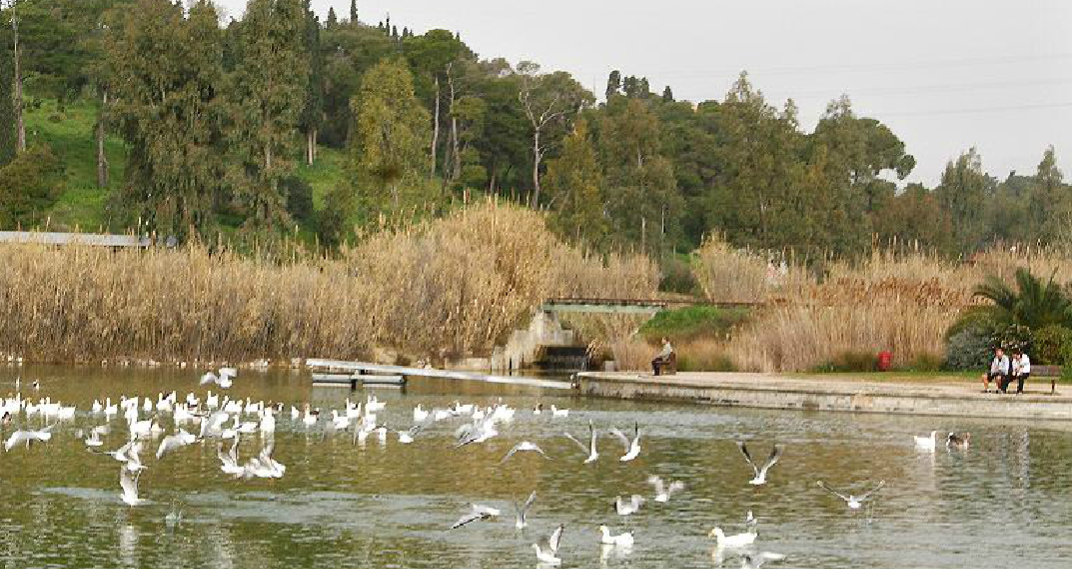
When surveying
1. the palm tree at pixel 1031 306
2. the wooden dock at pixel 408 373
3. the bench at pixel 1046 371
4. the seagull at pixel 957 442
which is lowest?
the wooden dock at pixel 408 373

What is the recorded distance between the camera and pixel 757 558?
22375 millimetres

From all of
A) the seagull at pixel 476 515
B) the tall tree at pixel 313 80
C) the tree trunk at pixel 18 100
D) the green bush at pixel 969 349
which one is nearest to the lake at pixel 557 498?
the seagull at pixel 476 515

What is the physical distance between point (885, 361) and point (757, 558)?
30702 mm

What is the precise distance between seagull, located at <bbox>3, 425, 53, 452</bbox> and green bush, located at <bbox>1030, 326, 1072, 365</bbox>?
2586 cm

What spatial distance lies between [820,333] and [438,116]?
86994 mm

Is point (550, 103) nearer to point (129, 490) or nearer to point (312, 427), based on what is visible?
point (312, 427)

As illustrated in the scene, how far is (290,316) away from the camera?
61000 millimetres

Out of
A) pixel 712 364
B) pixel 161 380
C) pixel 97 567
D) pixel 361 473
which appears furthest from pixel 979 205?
pixel 97 567

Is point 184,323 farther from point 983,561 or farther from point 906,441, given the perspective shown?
point 983,561

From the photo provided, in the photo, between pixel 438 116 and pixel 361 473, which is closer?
pixel 361 473

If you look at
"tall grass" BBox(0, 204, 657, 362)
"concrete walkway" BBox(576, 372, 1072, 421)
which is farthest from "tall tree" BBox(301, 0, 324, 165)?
"concrete walkway" BBox(576, 372, 1072, 421)

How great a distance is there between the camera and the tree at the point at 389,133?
94.4 metres

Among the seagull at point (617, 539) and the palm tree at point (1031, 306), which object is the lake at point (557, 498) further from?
the palm tree at point (1031, 306)

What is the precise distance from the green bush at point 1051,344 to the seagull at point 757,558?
27885 mm
